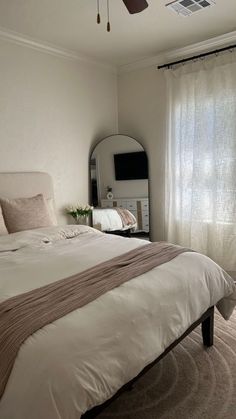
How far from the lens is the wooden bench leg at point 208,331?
2.23 m

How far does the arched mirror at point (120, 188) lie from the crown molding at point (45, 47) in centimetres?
96

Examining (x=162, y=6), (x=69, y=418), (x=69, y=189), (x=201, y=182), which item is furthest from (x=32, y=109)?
(x=69, y=418)

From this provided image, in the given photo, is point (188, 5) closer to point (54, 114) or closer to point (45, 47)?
point (45, 47)

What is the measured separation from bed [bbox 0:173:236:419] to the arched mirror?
4.53ft

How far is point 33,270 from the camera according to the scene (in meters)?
1.90

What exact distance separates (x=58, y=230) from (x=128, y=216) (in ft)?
4.64

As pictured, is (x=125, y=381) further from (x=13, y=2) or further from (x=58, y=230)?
(x=13, y=2)

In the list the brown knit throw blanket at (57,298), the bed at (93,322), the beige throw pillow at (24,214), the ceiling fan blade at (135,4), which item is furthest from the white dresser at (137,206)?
the ceiling fan blade at (135,4)

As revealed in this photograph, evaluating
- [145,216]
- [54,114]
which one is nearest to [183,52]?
[54,114]

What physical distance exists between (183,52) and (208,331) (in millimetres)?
2952

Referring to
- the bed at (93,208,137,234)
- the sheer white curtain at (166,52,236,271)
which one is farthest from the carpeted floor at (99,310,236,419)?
the bed at (93,208,137,234)

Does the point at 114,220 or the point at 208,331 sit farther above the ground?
the point at 114,220

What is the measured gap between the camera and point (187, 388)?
1854mm

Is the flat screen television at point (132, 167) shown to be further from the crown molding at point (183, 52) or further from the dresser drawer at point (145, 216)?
the crown molding at point (183, 52)
